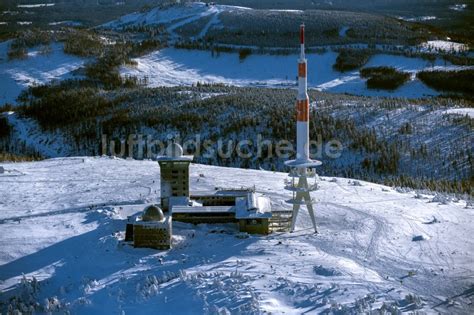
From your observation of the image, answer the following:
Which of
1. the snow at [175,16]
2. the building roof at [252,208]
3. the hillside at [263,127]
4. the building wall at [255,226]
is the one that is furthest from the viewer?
the snow at [175,16]

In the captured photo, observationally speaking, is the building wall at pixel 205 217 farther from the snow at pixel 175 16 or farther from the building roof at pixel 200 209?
the snow at pixel 175 16

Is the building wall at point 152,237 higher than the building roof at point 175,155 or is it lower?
lower

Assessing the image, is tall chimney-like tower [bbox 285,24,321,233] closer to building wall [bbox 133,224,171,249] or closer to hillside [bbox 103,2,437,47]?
building wall [bbox 133,224,171,249]

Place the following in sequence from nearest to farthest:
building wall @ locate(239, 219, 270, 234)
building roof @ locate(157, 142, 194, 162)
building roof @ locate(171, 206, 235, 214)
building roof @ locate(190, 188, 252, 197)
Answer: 1. building wall @ locate(239, 219, 270, 234)
2. building roof @ locate(171, 206, 235, 214)
3. building roof @ locate(157, 142, 194, 162)
4. building roof @ locate(190, 188, 252, 197)

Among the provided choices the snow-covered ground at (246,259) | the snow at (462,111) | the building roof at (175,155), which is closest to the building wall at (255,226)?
the snow-covered ground at (246,259)

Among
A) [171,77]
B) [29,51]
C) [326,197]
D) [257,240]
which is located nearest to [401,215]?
[326,197]

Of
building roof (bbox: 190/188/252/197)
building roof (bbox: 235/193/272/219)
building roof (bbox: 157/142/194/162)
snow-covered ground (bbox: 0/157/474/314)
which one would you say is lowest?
snow-covered ground (bbox: 0/157/474/314)

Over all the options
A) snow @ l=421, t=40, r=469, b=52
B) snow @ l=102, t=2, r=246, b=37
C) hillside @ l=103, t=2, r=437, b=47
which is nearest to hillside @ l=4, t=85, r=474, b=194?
hillside @ l=103, t=2, r=437, b=47
